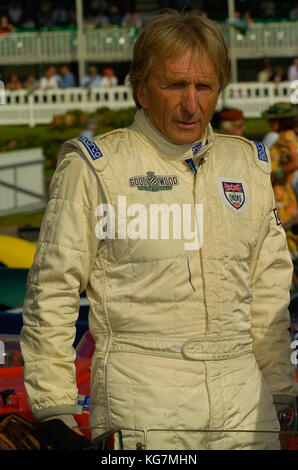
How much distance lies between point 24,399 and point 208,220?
1.39 metres

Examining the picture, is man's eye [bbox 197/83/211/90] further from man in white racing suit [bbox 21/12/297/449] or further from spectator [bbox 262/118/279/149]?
spectator [bbox 262/118/279/149]

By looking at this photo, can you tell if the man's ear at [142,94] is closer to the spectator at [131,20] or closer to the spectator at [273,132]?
the spectator at [273,132]

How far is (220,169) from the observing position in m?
2.58

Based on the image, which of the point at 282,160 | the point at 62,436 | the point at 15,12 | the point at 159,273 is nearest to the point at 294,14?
the point at 15,12

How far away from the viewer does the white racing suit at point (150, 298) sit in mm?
2367

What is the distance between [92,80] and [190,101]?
32.3 metres

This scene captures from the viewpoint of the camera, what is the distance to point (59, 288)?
2387 mm

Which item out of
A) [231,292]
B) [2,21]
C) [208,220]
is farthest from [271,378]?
[2,21]

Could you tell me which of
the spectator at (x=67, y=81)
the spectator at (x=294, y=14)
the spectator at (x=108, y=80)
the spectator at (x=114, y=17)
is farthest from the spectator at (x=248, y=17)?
the spectator at (x=67, y=81)

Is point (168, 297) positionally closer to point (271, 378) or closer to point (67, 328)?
point (67, 328)

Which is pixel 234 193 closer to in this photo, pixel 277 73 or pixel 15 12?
pixel 277 73

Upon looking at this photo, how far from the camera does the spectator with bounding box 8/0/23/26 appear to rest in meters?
38.2
